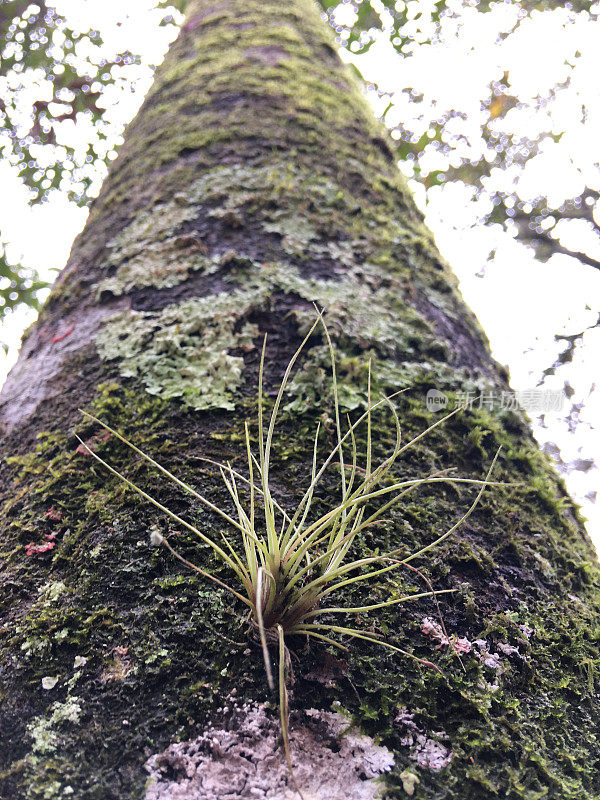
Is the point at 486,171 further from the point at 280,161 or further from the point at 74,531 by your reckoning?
the point at 74,531

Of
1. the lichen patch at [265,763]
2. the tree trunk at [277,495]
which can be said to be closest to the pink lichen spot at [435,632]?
the tree trunk at [277,495]

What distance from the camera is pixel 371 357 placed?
140 cm

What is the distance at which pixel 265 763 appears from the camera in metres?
0.73

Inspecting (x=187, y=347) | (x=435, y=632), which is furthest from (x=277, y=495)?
(x=187, y=347)

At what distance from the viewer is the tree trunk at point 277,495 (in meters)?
0.77

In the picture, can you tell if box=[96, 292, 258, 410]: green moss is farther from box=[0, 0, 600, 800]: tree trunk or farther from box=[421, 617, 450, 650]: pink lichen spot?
box=[421, 617, 450, 650]: pink lichen spot

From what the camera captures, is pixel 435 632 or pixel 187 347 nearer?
pixel 435 632

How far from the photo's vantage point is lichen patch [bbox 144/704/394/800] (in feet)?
2.32

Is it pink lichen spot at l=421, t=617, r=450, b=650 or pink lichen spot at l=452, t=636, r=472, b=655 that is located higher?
pink lichen spot at l=421, t=617, r=450, b=650

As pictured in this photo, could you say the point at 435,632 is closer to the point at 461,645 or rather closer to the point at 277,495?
the point at 461,645

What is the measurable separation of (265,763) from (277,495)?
1.59 feet

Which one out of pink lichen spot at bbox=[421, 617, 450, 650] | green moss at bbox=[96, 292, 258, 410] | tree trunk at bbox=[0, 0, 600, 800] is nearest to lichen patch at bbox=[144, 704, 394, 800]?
tree trunk at bbox=[0, 0, 600, 800]

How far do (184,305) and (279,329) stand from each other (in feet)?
0.93

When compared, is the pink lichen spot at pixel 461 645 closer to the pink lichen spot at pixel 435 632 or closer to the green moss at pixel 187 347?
the pink lichen spot at pixel 435 632
